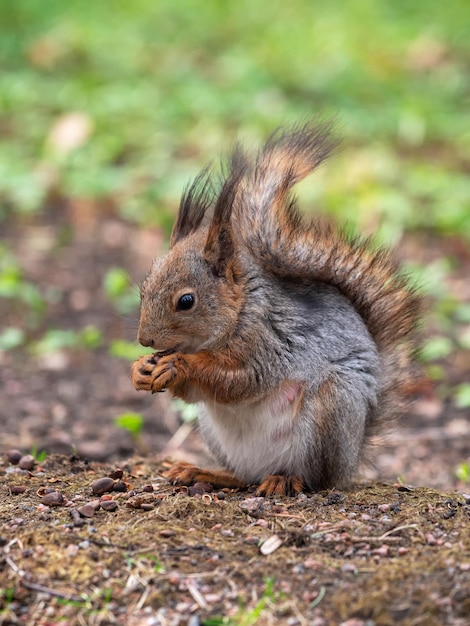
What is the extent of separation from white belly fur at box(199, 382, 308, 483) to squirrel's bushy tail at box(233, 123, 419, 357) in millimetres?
399

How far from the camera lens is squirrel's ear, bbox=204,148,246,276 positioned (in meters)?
2.82

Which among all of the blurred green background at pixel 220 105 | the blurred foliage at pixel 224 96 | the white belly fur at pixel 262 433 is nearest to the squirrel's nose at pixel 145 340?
the white belly fur at pixel 262 433

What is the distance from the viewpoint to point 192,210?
2969 mm

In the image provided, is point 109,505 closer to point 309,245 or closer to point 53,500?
point 53,500

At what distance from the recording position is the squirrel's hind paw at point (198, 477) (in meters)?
2.89

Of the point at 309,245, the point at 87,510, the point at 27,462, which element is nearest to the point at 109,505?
the point at 87,510

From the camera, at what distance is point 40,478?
2.85 m

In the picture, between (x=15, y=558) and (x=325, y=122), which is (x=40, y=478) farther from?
(x=325, y=122)

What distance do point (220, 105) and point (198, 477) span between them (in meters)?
4.77

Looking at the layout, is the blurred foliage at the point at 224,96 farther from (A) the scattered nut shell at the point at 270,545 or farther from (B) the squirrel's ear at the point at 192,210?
(A) the scattered nut shell at the point at 270,545

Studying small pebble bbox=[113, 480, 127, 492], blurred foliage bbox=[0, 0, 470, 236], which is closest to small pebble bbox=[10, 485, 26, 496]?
small pebble bbox=[113, 480, 127, 492]

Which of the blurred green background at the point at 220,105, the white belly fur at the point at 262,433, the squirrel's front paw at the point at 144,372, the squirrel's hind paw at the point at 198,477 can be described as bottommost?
the squirrel's hind paw at the point at 198,477

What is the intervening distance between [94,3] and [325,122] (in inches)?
297

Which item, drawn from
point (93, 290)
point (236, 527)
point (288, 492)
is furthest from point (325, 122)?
point (93, 290)
